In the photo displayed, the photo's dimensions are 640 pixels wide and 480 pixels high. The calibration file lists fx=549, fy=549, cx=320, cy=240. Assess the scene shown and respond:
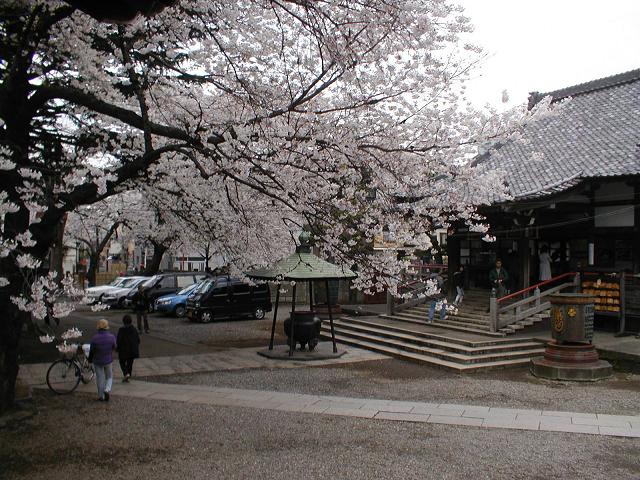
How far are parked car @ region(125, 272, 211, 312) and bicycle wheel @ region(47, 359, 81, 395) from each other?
16631 mm

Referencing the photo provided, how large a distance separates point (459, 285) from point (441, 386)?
743 cm

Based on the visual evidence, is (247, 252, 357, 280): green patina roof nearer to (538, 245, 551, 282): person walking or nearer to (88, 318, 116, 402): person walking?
(88, 318, 116, 402): person walking

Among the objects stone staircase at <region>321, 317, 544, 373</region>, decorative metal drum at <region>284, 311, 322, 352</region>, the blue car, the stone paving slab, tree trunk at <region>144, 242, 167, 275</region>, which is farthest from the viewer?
tree trunk at <region>144, 242, 167, 275</region>

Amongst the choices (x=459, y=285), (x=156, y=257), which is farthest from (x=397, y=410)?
(x=156, y=257)

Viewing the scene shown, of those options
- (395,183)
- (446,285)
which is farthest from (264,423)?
(446,285)

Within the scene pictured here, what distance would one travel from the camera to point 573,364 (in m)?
12.2

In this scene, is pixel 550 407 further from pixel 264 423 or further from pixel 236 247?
pixel 236 247

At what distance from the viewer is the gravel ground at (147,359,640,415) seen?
33.6 ft

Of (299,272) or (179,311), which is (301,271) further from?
(179,311)

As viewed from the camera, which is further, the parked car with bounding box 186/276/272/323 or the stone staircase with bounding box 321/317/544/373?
the parked car with bounding box 186/276/272/323

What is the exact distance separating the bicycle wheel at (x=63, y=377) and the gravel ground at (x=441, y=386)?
180 centimetres

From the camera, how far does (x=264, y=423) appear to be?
8.69 metres

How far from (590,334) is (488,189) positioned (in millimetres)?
4371

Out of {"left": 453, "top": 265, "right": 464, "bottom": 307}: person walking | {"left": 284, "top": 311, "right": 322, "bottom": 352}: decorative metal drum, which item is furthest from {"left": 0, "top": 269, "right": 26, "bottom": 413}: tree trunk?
{"left": 453, "top": 265, "right": 464, "bottom": 307}: person walking
